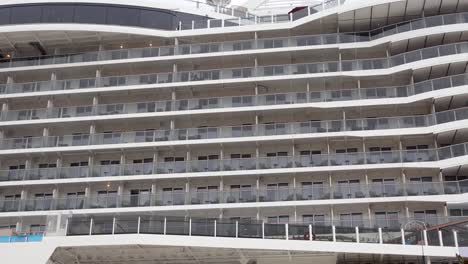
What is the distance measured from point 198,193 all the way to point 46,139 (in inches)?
422

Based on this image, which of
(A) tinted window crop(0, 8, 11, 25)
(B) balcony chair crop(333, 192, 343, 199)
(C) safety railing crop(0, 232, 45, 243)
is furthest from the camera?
(A) tinted window crop(0, 8, 11, 25)

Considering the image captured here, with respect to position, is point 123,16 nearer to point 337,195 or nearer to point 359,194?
point 337,195

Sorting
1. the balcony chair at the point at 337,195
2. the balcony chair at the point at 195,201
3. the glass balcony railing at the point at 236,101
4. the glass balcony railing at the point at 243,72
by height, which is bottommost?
the balcony chair at the point at 195,201

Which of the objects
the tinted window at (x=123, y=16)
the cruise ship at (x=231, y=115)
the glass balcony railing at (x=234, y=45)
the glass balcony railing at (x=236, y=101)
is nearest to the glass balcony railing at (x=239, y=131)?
the cruise ship at (x=231, y=115)

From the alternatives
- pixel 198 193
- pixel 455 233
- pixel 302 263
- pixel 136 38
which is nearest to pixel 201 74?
pixel 136 38

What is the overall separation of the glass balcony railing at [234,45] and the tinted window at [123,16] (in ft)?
5.95

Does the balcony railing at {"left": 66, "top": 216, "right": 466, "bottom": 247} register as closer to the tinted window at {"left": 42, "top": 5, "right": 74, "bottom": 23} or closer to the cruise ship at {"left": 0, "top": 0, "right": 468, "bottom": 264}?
the cruise ship at {"left": 0, "top": 0, "right": 468, "bottom": 264}

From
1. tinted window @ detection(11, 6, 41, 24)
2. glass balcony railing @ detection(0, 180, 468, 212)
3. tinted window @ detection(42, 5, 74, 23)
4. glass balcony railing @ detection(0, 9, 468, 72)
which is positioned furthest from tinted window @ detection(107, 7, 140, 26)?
glass balcony railing @ detection(0, 180, 468, 212)

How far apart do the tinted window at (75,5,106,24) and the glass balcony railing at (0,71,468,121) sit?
221 inches

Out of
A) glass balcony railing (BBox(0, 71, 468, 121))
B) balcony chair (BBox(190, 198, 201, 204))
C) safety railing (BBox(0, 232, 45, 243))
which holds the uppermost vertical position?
glass balcony railing (BBox(0, 71, 468, 121))

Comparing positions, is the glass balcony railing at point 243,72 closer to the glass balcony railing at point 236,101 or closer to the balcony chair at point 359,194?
the glass balcony railing at point 236,101

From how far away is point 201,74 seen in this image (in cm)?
4391

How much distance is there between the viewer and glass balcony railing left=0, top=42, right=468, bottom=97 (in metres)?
40.8

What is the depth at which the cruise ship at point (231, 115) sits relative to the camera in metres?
38.8
